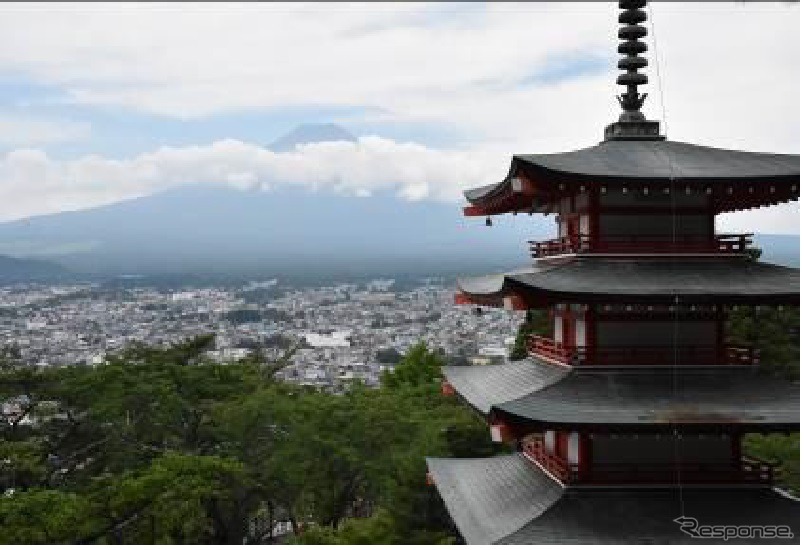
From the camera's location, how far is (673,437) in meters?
10.2

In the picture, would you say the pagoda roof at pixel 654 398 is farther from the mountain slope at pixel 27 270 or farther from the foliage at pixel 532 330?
the mountain slope at pixel 27 270

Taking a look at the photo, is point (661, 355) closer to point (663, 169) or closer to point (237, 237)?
point (663, 169)

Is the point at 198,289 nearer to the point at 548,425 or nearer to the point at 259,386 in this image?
the point at 259,386

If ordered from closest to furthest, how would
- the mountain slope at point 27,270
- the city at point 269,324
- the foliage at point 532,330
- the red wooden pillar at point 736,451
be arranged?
1. the red wooden pillar at point 736,451
2. the foliage at point 532,330
3. the city at point 269,324
4. the mountain slope at point 27,270

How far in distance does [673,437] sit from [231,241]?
145m

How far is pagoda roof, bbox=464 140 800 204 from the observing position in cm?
1023

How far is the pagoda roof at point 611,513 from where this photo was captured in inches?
364

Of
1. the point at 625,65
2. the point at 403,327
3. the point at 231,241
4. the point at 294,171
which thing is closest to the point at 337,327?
the point at 403,327

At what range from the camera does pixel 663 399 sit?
993 centimetres

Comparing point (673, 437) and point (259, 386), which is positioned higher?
point (673, 437)

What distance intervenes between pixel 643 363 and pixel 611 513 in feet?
6.11

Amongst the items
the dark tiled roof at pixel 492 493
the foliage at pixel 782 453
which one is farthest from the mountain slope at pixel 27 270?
the dark tiled roof at pixel 492 493

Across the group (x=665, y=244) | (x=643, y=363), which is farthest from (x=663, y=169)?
(x=643, y=363)

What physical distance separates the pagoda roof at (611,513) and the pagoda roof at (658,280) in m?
2.23
